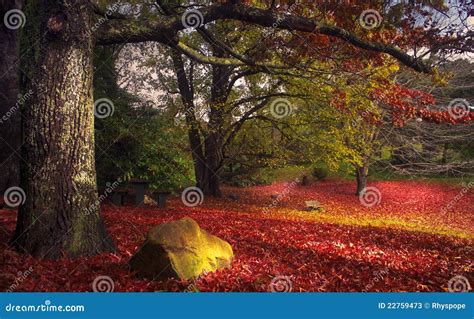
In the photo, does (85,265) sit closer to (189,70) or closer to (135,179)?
(135,179)

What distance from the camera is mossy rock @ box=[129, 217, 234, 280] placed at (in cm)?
513

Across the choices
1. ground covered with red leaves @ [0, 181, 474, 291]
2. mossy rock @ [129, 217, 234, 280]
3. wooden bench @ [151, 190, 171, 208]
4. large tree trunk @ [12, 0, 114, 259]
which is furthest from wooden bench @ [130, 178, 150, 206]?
mossy rock @ [129, 217, 234, 280]

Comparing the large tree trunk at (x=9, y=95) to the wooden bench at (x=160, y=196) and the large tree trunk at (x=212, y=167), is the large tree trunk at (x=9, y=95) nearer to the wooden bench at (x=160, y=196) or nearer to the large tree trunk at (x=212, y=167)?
the wooden bench at (x=160, y=196)

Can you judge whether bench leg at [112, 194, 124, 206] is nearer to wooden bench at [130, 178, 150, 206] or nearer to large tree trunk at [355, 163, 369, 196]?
wooden bench at [130, 178, 150, 206]

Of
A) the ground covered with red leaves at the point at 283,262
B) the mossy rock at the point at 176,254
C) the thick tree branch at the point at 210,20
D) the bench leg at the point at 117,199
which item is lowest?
the bench leg at the point at 117,199

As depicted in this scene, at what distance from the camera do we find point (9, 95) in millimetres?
11750

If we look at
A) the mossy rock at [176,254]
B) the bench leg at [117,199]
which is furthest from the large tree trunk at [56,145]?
the bench leg at [117,199]

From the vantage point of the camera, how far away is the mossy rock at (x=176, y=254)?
16.8ft

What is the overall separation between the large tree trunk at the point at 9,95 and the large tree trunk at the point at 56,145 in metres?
6.49

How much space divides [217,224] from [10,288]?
227 inches

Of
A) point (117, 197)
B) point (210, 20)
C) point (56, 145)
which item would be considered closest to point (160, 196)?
point (117, 197)

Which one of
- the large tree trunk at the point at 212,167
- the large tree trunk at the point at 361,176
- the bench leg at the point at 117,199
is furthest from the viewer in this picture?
the large tree trunk at the point at 361,176

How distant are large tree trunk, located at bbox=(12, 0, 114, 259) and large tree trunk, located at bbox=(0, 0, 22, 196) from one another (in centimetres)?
649

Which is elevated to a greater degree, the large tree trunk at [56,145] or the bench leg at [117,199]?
the large tree trunk at [56,145]
